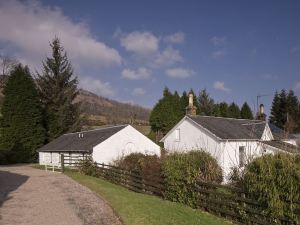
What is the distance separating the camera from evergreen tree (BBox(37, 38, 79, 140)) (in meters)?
58.0

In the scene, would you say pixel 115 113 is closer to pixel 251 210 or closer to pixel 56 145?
pixel 56 145

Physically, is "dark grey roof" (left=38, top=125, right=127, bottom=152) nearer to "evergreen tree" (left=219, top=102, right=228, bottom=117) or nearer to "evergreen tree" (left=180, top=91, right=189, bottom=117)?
"evergreen tree" (left=180, top=91, right=189, bottom=117)

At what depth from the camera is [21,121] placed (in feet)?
176

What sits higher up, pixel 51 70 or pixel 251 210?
pixel 51 70

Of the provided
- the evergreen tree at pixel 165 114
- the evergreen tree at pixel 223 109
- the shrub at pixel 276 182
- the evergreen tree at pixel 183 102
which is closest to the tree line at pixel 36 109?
the evergreen tree at pixel 165 114

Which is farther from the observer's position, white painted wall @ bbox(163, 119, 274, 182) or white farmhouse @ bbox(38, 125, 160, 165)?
white farmhouse @ bbox(38, 125, 160, 165)

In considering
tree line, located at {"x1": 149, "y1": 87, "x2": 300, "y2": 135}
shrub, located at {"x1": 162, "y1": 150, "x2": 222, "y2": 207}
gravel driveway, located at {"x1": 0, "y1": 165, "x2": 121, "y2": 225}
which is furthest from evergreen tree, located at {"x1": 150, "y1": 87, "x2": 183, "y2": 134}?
shrub, located at {"x1": 162, "y1": 150, "x2": 222, "y2": 207}

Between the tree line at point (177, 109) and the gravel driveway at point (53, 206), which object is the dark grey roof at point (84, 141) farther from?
the tree line at point (177, 109)

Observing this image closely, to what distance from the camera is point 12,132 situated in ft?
174

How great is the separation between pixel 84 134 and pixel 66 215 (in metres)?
29.5

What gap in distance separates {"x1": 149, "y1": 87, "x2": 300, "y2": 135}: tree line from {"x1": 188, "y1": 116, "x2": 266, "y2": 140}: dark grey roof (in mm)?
28001

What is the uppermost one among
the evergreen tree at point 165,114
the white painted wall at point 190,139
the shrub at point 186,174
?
the evergreen tree at point 165,114

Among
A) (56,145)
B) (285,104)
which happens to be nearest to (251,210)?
(56,145)

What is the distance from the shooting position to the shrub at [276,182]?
10.6 m
